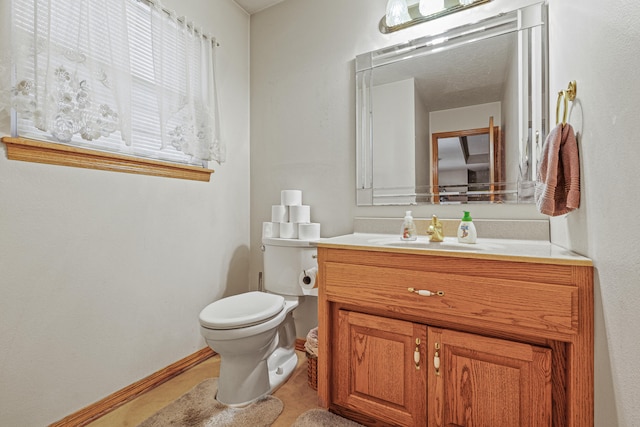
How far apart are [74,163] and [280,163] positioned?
1.17 metres

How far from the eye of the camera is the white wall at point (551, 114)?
651 mm

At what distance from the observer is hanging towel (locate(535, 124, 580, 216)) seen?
3.13 ft

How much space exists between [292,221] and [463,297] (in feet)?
3.72

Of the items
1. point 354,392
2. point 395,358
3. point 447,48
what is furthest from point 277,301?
point 447,48

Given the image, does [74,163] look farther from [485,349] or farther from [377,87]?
[485,349]

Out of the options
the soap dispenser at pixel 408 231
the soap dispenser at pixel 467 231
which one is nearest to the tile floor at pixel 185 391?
the soap dispenser at pixel 408 231

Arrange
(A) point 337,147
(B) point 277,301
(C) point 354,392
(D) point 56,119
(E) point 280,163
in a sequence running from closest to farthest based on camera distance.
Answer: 1. (D) point 56,119
2. (C) point 354,392
3. (B) point 277,301
4. (A) point 337,147
5. (E) point 280,163

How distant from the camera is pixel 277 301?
5.23 feet

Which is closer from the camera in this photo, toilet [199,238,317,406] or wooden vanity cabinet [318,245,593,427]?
wooden vanity cabinet [318,245,593,427]

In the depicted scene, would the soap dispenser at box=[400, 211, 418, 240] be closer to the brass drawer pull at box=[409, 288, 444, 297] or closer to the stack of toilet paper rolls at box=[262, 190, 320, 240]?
the brass drawer pull at box=[409, 288, 444, 297]

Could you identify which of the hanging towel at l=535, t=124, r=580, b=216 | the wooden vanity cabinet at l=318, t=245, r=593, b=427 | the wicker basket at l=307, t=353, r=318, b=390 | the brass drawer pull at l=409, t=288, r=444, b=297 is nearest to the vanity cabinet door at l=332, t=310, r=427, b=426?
the wooden vanity cabinet at l=318, t=245, r=593, b=427

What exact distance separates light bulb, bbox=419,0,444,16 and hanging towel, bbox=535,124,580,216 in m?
1.04

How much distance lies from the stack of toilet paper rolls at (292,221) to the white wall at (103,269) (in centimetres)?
41

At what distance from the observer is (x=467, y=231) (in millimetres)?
1369
